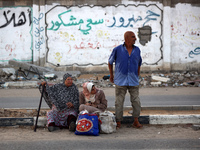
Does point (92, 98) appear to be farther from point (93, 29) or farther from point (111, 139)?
point (93, 29)

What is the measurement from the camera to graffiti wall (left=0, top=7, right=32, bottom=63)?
1525cm

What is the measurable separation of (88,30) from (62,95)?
10.2 metres

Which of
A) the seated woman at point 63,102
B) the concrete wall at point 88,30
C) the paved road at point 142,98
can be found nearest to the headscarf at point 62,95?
the seated woman at point 63,102

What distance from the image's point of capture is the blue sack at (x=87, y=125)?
15.8 feet

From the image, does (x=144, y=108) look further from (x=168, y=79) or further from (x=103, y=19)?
(x=103, y=19)

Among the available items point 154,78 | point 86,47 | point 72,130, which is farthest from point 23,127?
point 86,47

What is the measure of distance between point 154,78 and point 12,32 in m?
7.57

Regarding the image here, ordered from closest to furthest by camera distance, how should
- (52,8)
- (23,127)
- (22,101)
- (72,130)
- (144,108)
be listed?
1. (72,130)
2. (23,127)
3. (144,108)
4. (22,101)
5. (52,8)

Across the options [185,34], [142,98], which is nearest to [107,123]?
[142,98]

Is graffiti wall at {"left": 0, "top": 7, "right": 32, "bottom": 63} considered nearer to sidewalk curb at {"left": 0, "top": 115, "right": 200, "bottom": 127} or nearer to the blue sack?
sidewalk curb at {"left": 0, "top": 115, "right": 200, "bottom": 127}

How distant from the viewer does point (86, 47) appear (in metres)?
15.5

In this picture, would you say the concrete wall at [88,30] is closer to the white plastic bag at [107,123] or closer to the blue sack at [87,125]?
the white plastic bag at [107,123]

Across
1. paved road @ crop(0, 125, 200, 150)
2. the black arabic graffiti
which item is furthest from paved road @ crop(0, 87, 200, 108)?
the black arabic graffiti

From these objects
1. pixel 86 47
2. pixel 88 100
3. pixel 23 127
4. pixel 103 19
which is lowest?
pixel 23 127
